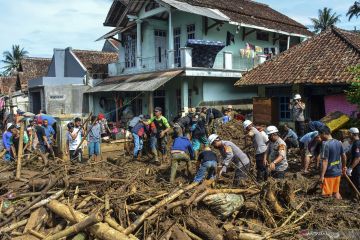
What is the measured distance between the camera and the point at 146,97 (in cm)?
2067

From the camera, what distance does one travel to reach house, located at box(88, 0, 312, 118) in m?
17.6

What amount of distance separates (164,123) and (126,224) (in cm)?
527

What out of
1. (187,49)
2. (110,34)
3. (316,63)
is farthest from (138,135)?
(110,34)

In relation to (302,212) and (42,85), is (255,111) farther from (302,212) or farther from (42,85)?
(42,85)

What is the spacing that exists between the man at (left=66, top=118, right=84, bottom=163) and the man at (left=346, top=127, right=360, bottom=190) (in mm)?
7388

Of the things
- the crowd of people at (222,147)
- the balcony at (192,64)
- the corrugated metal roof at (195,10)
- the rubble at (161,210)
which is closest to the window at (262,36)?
the balcony at (192,64)

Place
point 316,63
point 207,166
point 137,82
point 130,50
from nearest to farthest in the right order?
point 207,166
point 316,63
point 137,82
point 130,50

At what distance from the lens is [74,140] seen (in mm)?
11391

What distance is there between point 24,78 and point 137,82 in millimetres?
16438

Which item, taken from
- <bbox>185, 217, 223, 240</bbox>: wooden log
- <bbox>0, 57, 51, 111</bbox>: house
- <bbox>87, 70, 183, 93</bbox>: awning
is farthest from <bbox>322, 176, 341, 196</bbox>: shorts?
<bbox>0, 57, 51, 111</bbox>: house

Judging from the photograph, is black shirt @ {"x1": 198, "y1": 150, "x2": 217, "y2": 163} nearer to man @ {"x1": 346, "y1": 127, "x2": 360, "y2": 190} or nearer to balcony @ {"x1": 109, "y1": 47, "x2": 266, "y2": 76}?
man @ {"x1": 346, "y1": 127, "x2": 360, "y2": 190}

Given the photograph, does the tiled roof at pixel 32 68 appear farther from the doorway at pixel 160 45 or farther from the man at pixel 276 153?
the man at pixel 276 153

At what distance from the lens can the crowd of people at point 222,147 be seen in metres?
7.47

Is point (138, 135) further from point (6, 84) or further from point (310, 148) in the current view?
point (6, 84)
